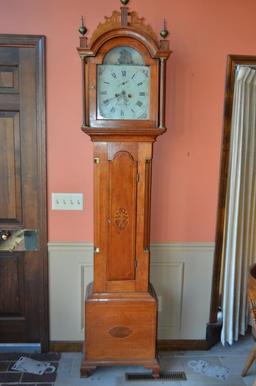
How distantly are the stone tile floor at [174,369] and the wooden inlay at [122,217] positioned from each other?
0.63m

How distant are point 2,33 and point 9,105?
1.35 ft

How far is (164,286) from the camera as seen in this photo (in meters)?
2.24

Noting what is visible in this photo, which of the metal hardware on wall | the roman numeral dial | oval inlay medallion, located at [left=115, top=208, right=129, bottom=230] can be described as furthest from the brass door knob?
the roman numeral dial

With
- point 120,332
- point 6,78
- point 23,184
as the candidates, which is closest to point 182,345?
point 120,332

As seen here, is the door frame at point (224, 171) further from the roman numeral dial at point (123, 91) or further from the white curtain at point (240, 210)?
the roman numeral dial at point (123, 91)

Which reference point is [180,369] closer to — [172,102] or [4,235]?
[4,235]

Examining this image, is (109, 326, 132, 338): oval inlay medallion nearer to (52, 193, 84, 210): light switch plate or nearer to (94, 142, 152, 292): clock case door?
(94, 142, 152, 292): clock case door

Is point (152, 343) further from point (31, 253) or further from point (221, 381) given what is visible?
point (31, 253)

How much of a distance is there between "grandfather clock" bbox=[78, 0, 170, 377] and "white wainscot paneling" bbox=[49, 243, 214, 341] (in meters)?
0.27

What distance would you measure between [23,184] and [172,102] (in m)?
1.08

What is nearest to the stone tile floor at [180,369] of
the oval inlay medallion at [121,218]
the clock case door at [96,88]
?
the oval inlay medallion at [121,218]

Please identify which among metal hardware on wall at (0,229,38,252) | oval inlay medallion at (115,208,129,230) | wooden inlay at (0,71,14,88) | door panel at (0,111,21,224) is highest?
wooden inlay at (0,71,14,88)

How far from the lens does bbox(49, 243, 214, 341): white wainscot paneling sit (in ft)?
7.15

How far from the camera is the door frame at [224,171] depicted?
2.04 m
